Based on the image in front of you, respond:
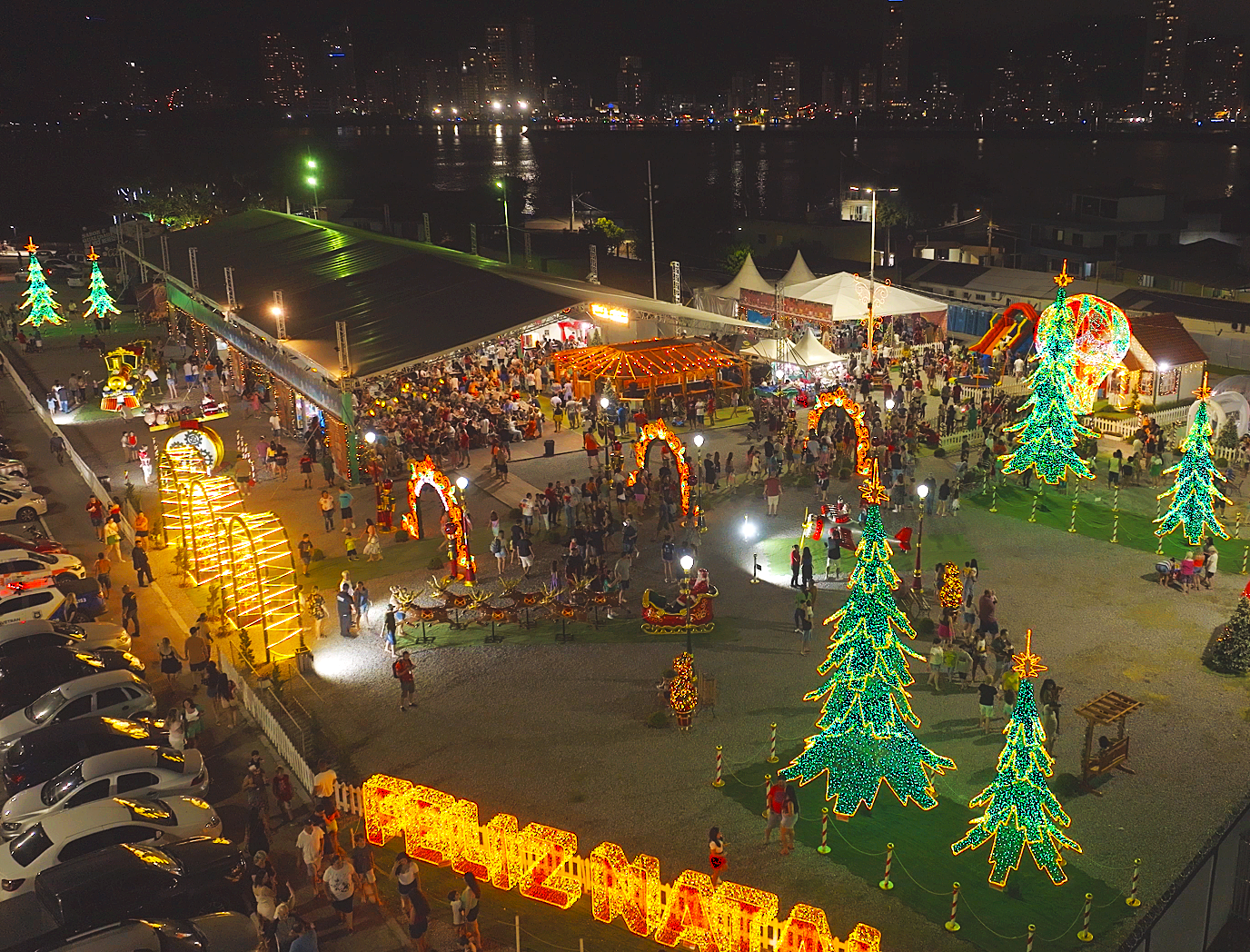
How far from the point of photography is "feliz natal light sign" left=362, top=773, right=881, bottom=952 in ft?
40.3

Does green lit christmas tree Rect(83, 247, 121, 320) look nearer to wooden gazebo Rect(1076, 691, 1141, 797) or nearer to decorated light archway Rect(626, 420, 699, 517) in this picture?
decorated light archway Rect(626, 420, 699, 517)

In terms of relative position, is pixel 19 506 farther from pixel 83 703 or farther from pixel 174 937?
pixel 174 937

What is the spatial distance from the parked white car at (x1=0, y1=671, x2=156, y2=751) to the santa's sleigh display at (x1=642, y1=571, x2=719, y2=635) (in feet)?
28.5

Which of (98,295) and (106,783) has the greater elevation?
(98,295)

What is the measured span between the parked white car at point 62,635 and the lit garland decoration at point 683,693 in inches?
416

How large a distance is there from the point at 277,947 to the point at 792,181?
7812 inches

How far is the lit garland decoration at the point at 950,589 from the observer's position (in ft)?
67.5

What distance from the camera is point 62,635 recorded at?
20.5 m

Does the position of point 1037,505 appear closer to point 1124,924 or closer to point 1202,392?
point 1202,392

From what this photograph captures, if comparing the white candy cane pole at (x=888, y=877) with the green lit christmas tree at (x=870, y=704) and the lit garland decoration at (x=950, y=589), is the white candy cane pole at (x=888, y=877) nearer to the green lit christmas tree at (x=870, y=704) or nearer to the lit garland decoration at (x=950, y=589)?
the green lit christmas tree at (x=870, y=704)

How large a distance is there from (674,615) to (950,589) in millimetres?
5084

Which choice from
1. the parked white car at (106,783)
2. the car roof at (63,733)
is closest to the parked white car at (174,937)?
the parked white car at (106,783)

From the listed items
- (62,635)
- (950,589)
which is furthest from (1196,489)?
(62,635)

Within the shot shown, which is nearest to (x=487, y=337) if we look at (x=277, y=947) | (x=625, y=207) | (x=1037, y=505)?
(x=1037, y=505)
